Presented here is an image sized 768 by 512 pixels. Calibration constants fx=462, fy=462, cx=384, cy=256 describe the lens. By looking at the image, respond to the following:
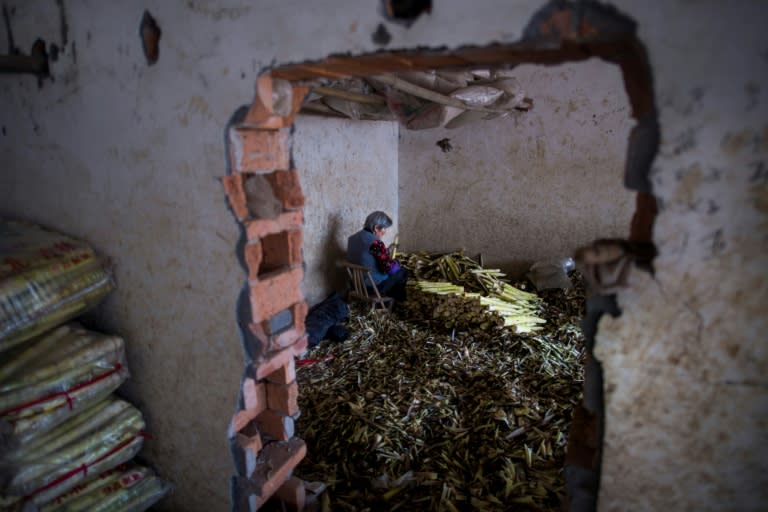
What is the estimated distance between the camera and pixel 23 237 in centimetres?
247

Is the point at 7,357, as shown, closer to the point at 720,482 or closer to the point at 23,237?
the point at 23,237

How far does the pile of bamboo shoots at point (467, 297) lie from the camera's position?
5.97 metres

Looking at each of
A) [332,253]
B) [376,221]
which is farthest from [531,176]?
[332,253]

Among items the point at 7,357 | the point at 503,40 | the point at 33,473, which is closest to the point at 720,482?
the point at 503,40

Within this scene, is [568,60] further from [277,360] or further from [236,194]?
[277,360]

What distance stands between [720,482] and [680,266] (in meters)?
0.76

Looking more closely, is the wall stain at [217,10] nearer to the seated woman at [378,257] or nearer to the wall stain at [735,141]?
the wall stain at [735,141]

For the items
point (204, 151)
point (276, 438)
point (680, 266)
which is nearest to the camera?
point (680, 266)

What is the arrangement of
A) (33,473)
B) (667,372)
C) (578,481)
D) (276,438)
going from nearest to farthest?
1. (667,372)
2. (578,481)
3. (33,473)
4. (276,438)

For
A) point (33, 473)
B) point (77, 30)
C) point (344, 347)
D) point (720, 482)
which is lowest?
point (344, 347)

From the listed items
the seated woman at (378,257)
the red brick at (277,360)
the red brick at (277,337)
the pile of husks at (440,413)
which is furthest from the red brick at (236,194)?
the seated woman at (378,257)

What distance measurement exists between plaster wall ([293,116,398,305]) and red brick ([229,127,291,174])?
12.2 ft

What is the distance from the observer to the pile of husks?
3.38 metres

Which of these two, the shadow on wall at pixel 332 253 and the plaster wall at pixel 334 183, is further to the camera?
the shadow on wall at pixel 332 253
